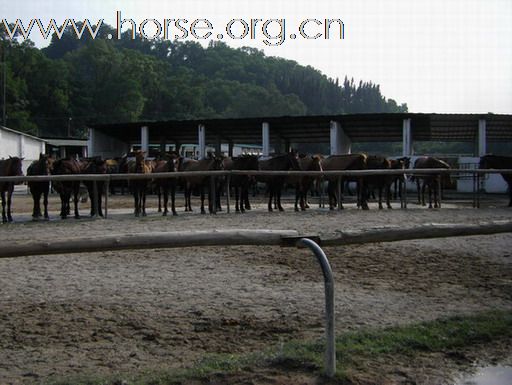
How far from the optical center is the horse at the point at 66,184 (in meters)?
15.3

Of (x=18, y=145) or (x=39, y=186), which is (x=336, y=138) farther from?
(x=18, y=145)

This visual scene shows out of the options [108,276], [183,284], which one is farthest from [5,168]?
[183,284]

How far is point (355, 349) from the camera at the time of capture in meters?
4.58

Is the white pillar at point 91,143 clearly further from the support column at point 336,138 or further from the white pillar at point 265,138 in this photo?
the support column at point 336,138

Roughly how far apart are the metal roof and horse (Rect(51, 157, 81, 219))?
52.6 feet

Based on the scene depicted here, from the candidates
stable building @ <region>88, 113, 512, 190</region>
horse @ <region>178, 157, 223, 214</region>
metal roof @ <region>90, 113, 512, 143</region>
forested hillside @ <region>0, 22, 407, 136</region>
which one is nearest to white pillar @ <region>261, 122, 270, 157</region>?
stable building @ <region>88, 113, 512, 190</region>

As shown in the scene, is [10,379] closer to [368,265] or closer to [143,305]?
[143,305]

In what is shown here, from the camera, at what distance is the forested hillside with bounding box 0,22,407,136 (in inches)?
3051

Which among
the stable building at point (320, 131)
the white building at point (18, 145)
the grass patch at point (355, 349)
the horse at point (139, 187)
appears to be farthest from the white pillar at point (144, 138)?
the grass patch at point (355, 349)

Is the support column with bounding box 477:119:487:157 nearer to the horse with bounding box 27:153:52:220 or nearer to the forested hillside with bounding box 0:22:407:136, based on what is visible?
the horse with bounding box 27:153:52:220

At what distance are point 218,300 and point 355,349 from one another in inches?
82.9

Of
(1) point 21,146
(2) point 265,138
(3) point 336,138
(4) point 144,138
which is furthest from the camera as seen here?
(1) point 21,146

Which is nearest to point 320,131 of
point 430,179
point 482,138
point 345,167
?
point 482,138

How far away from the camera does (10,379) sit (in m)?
4.08
